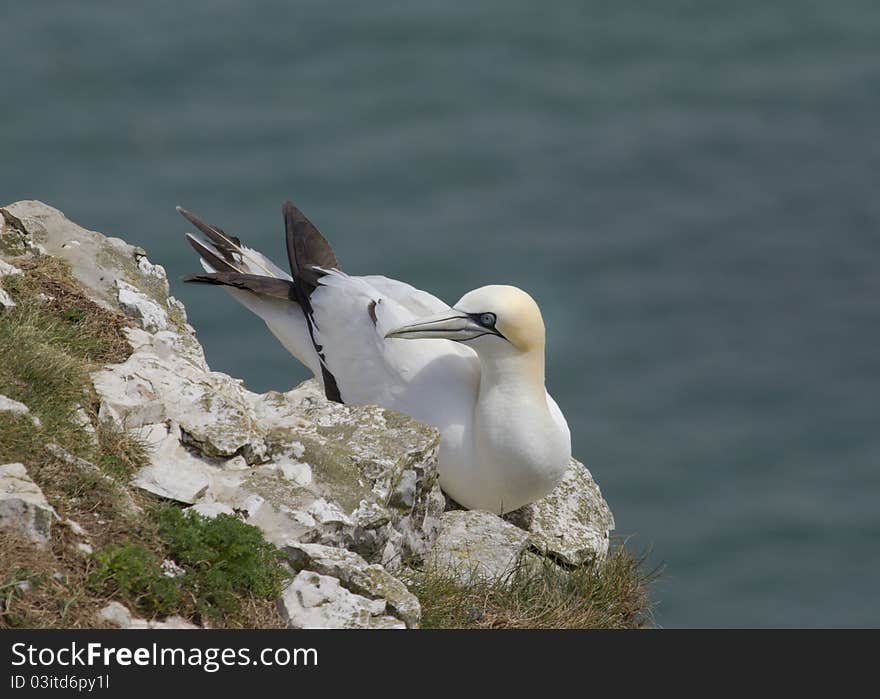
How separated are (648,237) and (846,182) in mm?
2252

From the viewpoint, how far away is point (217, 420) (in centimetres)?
628

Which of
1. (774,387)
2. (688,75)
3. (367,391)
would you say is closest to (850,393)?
(774,387)

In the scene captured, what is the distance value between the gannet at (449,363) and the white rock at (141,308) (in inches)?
50.7

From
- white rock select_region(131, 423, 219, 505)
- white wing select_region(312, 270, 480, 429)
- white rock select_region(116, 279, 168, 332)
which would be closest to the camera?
white rock select_region(131, 423, 219, 505)

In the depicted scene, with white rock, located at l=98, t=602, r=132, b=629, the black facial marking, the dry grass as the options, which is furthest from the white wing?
white rock, located at l=98, t=602, r=132, b=629

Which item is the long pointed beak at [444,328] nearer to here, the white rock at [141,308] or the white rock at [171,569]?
the white rock at [141,308]

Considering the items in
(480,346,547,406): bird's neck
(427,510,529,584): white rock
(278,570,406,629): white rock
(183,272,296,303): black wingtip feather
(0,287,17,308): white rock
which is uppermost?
(183,272,296,303): black wingtip feather

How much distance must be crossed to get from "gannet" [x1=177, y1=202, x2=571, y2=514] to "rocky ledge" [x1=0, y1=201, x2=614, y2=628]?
1.32 feet

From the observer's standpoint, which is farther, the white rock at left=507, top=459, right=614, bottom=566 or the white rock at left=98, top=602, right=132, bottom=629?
the white rock at left=507, top=459, right=614, bottom=566

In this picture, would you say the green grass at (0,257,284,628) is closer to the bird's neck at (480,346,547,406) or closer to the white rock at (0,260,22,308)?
the white rock at (0,260,22,308)

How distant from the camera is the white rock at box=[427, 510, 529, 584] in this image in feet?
22.0

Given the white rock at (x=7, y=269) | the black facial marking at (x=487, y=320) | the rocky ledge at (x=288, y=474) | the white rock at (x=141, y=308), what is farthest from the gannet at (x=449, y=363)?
the white rock at (x=7, y=269)

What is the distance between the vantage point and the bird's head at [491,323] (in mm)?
7707
